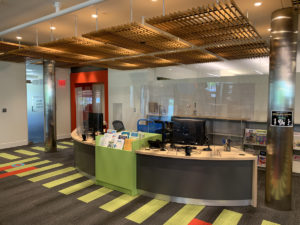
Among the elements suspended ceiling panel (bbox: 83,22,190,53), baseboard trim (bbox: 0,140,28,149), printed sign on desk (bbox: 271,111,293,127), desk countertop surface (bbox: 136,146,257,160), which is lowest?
baseboard trim (bbox: 0,140,28,149)

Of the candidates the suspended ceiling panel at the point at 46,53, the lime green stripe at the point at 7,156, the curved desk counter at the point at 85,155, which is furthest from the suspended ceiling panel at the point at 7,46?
the lime green stripe at the point at 7,156

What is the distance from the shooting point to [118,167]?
4.57 meters

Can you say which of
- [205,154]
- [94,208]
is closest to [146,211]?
[94,208]

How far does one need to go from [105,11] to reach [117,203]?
3.68 m

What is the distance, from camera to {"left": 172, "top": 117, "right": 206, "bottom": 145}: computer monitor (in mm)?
4184

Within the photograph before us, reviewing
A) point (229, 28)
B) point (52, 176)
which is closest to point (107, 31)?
point (229, 28)

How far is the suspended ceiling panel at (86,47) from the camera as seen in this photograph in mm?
4672

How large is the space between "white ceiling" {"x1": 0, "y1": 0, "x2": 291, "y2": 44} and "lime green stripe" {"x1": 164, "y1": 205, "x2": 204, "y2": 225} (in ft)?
11.8

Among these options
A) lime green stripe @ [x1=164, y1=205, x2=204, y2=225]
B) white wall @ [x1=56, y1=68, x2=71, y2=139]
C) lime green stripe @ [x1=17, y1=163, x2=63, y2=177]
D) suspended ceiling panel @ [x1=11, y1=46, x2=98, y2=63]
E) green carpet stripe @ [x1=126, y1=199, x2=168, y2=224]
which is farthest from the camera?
white wall @ [x1=56, y1=68, x2=71, y2=139]

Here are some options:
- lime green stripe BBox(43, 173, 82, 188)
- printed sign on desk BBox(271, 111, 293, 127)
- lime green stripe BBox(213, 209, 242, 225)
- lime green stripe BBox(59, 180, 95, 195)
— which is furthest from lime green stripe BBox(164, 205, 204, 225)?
lime green stripe BBox(43, 173, 82, 188)

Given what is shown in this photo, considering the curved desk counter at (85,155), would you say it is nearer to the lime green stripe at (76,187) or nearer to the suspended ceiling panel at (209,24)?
the lime green stripe at (76,187)

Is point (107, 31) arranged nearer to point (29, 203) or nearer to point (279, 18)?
point (279, 18)

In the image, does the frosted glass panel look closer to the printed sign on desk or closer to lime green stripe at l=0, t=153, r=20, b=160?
lime green stripe at l=0, t=153, r=20, b=160

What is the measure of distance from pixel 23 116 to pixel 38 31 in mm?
4359
